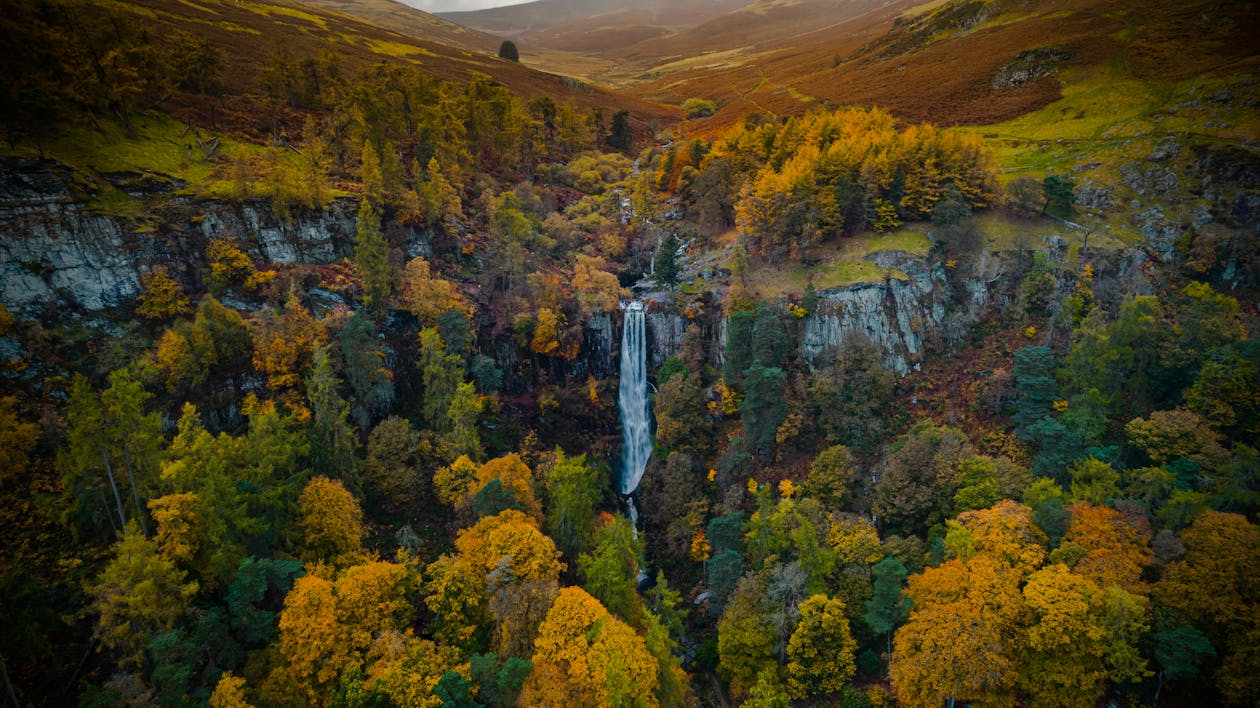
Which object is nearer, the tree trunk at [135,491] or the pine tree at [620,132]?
the tree trunk at [135,491]

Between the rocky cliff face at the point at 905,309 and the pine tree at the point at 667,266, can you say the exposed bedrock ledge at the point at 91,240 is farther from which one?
the rocky cliff face at the point at 905,309

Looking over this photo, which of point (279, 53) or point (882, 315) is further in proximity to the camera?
point (279, 53)

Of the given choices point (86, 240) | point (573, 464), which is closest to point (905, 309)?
point (573, 464)

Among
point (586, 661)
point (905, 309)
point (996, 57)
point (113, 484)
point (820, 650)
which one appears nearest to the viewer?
point (113, 484)

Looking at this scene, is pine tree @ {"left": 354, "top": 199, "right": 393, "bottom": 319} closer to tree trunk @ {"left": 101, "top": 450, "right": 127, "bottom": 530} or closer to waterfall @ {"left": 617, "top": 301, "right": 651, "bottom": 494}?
tree trunk @ {"left": 101, "top": 450, "right": 127, "bottom": 530}

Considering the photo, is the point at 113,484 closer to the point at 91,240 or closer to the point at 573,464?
the point at 91,240

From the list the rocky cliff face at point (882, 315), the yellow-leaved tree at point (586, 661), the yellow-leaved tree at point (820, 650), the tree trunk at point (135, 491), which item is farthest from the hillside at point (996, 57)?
the tree trunk at point (135, 491)

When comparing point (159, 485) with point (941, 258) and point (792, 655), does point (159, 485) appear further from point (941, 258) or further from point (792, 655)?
point (941, 258)
